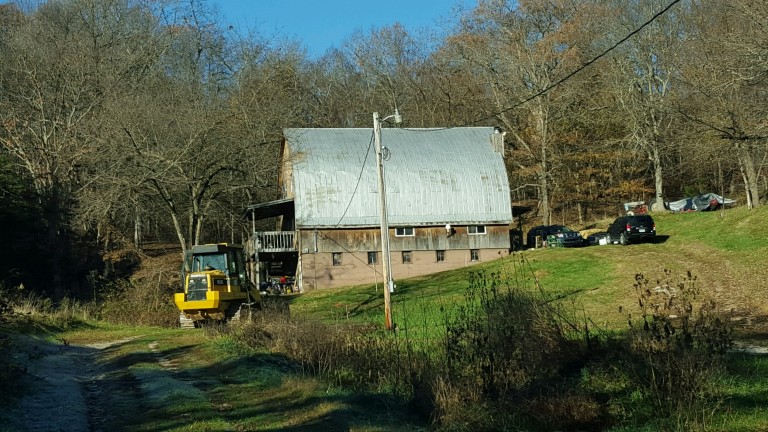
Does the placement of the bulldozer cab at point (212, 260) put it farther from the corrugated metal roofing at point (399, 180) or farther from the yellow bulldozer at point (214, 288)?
the corrugated metal roofing at point (399, 180)

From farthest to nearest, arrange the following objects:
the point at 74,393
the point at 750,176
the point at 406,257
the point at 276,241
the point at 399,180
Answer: the point at 406,257
the point at 399,180
the point at 276,241
the point at 750,176
the point at 74,393

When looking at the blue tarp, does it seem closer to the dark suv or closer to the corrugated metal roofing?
the dark suv

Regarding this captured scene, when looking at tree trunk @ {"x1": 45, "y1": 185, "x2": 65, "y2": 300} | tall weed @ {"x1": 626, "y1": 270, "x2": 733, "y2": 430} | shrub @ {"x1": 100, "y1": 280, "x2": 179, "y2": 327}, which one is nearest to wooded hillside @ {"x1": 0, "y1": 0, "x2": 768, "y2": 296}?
tree trunk @ {"x1": 45, "y1": 185, "x2": 65, "y2": 300}

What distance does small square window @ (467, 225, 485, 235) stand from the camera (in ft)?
174

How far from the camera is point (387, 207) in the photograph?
52094 mm

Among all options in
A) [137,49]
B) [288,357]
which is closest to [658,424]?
[288,357]

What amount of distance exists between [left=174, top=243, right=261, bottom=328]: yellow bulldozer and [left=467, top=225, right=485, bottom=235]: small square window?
23.7 metres

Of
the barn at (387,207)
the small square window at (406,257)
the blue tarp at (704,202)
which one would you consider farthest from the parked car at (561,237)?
the blue tarp at (704,202)

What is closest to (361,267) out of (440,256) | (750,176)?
(440,256)

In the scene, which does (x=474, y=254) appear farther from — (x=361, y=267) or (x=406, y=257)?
(x=361, y=267)

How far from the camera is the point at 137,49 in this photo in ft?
212

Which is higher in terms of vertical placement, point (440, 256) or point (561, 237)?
point (561, 237)

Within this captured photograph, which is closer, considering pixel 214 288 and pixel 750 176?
pixel 214 288

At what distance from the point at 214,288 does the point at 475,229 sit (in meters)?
27.0
